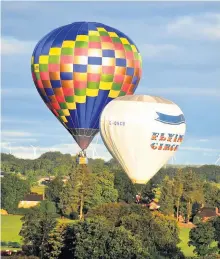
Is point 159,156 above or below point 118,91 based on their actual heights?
below

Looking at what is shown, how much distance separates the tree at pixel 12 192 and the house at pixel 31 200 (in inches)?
46.0

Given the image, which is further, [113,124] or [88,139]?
[88,139]

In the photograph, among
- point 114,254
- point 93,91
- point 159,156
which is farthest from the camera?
point 93,91

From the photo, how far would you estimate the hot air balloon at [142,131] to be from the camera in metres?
60.1

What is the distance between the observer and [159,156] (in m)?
61.0

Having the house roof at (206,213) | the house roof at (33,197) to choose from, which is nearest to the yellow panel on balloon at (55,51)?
the house roof at (206,213)

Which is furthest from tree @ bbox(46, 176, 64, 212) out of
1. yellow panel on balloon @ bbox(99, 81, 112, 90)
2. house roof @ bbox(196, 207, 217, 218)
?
yellow panel on balloon @ bbox(99, 81, 112, 90)

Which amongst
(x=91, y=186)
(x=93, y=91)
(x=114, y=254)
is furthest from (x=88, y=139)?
(x=91, y=186)

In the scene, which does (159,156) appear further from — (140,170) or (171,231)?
(171,231)

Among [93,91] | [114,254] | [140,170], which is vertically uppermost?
[93,91]

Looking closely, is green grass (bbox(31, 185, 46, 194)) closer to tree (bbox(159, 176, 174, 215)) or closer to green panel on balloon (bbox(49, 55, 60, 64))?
tree (bbox(159, 176, 174, 215))

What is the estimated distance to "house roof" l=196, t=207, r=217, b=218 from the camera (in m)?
98.3

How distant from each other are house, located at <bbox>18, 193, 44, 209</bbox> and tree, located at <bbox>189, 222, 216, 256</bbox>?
40.3 m

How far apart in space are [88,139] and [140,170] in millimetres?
7434
